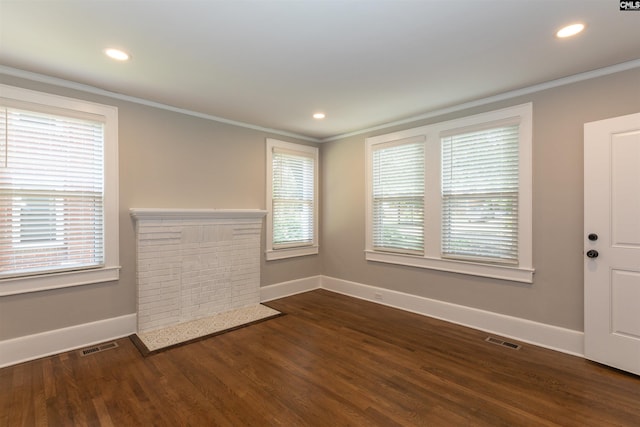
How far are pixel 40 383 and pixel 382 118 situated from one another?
4336 millimetres

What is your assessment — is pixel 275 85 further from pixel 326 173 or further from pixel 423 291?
pixel 423 291

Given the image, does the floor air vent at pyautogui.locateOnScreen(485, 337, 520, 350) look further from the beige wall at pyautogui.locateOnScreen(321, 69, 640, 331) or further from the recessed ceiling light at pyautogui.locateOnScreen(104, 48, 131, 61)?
the recessed ceiling light at pyautogui.locateOnScreen(104, 48, 131, 61)

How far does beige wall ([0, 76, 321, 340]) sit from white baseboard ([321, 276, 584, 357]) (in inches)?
61.5

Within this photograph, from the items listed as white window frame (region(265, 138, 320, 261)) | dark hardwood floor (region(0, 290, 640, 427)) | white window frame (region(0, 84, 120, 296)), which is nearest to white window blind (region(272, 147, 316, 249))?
white window frame (region(265, 138, 320, 261))

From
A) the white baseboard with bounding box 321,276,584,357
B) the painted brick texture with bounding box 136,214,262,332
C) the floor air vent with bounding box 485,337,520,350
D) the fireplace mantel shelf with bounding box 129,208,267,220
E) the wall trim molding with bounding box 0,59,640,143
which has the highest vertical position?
the wall trim molding with bounding box 0,59,640,143

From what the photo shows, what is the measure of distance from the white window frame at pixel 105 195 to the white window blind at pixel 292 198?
6.71 ft

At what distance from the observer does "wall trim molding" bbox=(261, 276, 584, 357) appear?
293cm

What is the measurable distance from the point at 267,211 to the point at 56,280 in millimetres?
2429

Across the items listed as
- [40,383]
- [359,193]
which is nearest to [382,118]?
[359,193]

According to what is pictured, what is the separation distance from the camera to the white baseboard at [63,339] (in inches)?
106

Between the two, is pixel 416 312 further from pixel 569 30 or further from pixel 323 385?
pixel 569 30

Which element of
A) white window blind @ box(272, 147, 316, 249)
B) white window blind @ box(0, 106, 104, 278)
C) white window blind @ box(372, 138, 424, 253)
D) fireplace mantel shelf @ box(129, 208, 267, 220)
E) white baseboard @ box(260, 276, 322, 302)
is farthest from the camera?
white window blind @ box(272, 147, 316, 249)

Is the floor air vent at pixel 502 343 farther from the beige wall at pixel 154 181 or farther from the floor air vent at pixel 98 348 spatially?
the floor air vent at pixel 98 348

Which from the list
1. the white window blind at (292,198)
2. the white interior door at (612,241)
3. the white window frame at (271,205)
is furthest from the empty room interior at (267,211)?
the white window blind at (292,198)
